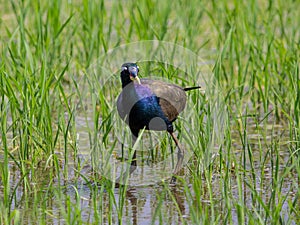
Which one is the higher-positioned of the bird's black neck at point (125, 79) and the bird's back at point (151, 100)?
the bird's black neck at point (125, 79)

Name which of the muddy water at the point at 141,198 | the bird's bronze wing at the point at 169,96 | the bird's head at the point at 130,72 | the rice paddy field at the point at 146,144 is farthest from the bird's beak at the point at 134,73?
the muddy water at the point at 141,198

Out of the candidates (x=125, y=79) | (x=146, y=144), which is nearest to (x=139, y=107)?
(x=125, y=79)

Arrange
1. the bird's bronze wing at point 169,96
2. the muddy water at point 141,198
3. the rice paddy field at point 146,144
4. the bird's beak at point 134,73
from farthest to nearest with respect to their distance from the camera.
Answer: the bird's bronze wing at point 169,96 → the bird's beak at point 134,73 → the muddy water at point 141,198 → the rice paddy field at point 146,144

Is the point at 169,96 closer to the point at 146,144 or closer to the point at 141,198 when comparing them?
the point at 141,198

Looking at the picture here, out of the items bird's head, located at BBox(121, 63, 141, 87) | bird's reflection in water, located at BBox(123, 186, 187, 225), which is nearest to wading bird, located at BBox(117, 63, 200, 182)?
bird's head, located at BBox(121, 63, 141, 87)

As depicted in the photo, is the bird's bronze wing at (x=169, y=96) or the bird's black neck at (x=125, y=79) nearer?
the bird's black neck at (x=125, y=79)

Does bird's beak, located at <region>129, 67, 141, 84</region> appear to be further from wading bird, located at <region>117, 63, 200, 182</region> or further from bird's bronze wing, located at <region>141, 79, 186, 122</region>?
bird's bronze wing, located at <region>141, 79, 186, 122</region>

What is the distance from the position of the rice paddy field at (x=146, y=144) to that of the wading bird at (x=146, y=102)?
0.09 metres

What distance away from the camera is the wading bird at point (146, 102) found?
12.9 feet

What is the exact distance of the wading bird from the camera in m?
3.93

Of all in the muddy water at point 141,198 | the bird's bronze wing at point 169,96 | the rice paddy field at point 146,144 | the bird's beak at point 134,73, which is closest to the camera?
the rice paddy field at point 146,144

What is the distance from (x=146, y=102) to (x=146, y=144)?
0.79 metres

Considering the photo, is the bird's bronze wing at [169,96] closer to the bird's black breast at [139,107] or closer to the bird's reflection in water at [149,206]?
the bird's black breast at [139,107]

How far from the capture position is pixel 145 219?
3.71 meters
